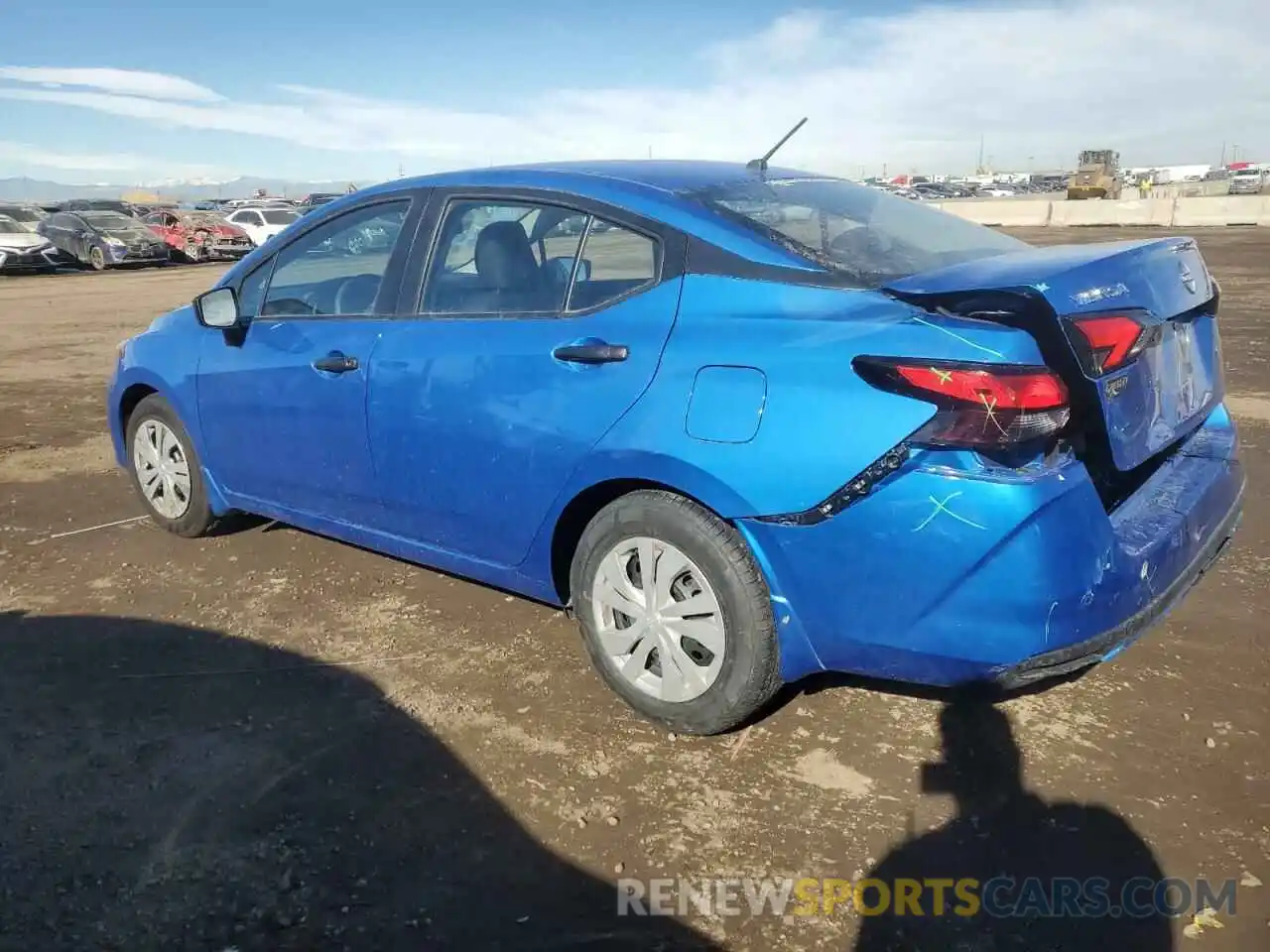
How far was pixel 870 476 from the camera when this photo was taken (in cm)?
250

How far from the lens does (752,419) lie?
8.73 feet

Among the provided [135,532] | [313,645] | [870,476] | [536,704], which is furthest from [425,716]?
[135,532]

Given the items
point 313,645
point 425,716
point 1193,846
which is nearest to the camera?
point 1193,846

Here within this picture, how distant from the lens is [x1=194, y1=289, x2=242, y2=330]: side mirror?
4184mm

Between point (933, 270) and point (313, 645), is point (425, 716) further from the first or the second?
point (933, 270)

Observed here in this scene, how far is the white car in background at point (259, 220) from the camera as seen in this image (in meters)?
30.2

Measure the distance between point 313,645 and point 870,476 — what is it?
7.43 ft

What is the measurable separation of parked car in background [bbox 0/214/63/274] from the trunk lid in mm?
26233

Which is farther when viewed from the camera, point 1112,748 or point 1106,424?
point 1112,748

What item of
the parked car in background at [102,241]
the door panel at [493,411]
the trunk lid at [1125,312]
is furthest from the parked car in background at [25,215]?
the trunk lid at [1125,312]

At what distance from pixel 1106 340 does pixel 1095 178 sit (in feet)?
188

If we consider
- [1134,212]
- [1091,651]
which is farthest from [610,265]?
[1134,212]

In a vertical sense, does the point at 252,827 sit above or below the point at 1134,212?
below

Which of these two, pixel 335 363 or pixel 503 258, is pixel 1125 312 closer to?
pixel 503 258
